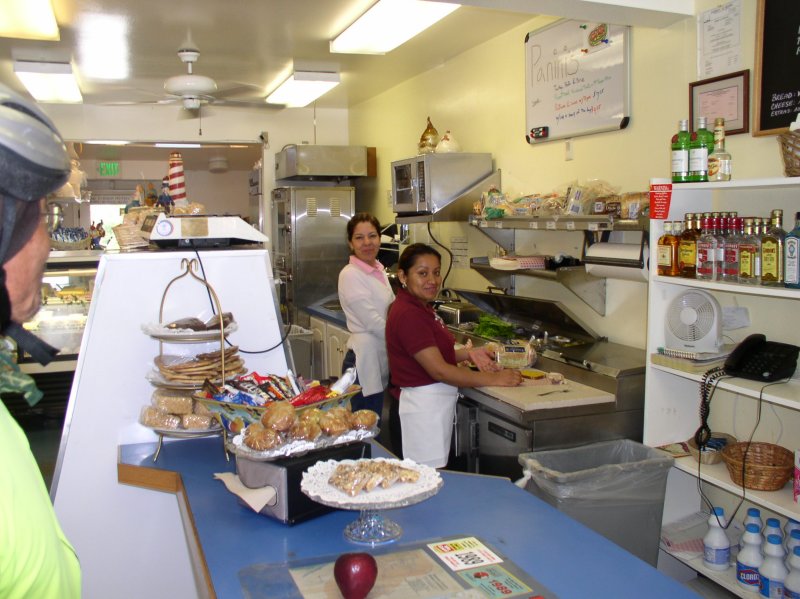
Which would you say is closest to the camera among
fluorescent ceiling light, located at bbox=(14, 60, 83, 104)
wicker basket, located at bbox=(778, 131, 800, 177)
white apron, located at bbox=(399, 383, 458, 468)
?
wicker basket, located at bbox=(778, 131, 800, 177)

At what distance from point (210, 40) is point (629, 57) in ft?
9.54

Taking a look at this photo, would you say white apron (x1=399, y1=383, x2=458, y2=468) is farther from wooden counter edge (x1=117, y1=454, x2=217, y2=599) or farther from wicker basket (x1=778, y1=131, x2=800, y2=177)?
wicker basket (x1=778, y1=131, x2=800, y2=177)

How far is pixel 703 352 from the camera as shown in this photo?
286 cm

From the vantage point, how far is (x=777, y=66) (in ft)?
9.09

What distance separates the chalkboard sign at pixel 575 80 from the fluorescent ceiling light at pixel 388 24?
670mm

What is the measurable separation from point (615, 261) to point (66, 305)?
3.90 metres

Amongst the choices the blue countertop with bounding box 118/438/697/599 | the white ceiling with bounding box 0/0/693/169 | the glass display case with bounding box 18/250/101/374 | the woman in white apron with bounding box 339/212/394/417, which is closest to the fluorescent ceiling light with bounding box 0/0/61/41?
the white ceiling with bounding box 0/0/693/169

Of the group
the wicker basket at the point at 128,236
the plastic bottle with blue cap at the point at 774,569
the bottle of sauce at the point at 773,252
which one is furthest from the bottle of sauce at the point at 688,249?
the wicker basket at the point at 128,236

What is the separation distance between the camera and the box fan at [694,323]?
2.86 m

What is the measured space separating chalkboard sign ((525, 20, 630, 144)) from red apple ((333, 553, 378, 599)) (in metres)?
2.90

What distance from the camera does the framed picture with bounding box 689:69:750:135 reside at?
293 cm

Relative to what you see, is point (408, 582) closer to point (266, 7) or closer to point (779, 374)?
point (779, 374)

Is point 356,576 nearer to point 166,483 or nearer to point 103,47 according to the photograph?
point 166,483

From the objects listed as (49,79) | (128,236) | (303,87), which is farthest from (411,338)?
(49,79)
